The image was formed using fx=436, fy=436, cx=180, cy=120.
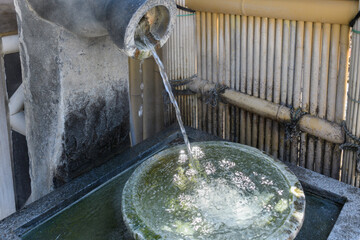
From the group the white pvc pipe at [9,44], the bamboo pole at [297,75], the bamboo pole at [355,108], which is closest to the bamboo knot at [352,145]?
the bamboo pole at [355,108]

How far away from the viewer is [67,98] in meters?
3.03

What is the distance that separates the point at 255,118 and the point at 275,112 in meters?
0.29

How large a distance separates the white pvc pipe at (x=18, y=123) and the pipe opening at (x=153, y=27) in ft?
5.38

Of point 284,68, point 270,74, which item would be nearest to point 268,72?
point 270,74

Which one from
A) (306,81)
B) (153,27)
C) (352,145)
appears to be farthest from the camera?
(306,81)

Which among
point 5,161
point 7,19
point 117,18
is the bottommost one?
point 5,161

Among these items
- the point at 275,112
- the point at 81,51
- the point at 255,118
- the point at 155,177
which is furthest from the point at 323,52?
the point at 81,51

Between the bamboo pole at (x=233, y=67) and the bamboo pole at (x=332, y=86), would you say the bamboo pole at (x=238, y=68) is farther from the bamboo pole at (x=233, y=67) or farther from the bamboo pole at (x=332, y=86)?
the bamboo pole at (x=332, y=86)

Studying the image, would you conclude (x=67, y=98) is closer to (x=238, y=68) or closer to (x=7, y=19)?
(x=7, y=19)

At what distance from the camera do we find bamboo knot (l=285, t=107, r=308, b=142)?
129 inches

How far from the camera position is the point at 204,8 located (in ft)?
12.1

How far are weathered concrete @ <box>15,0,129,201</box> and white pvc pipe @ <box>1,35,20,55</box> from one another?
1.94 ft

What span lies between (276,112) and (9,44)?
227 centimetres

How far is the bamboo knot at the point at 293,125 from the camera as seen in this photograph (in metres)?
3.29
